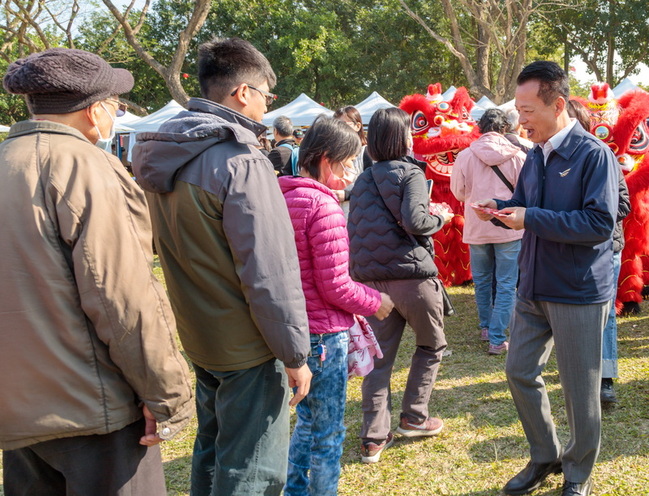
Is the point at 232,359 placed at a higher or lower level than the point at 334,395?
higher

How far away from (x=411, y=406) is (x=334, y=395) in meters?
1.17

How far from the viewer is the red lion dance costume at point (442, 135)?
6.66m

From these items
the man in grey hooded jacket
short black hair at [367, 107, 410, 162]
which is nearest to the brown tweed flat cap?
the man in grey hooded jacket

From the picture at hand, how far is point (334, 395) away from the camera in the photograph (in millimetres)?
2539

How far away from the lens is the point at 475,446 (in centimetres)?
353

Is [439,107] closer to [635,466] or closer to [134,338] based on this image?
[635,466]

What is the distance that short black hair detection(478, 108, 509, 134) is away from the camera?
16.8 ft

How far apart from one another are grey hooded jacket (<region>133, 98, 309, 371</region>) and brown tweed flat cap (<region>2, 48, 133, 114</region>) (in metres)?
0.29

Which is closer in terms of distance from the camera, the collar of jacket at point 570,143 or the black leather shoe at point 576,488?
the collar of jacket at point 570,143

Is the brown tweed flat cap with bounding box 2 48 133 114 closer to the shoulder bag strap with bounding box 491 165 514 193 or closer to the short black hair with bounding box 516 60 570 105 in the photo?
the short black hair with bounding box 516 60 570 105

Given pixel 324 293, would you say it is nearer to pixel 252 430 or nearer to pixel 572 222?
pixel 252 430

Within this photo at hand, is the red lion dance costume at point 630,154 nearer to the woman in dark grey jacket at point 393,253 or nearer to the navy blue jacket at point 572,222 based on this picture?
the woman in dark grey jacket at point 393,253

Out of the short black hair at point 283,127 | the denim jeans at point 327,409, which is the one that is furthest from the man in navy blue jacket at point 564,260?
the short black hair at point 283,127

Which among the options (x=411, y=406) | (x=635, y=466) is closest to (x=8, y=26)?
(x=411, y=406)
